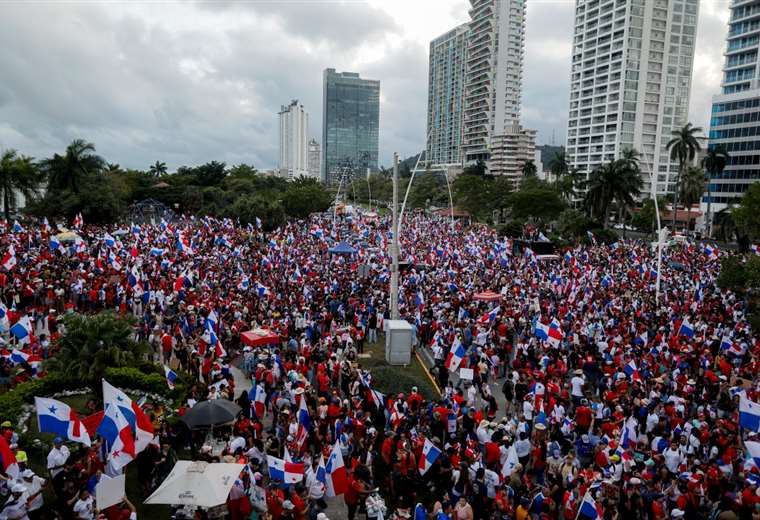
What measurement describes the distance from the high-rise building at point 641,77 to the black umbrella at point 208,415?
124828mm

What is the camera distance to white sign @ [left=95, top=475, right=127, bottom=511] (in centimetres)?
793

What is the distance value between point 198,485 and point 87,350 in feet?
23.1

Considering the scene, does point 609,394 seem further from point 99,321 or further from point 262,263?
point 262,263

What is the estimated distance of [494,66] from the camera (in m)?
157

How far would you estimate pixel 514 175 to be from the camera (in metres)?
148

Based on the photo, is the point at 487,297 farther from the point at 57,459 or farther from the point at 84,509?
the point at 84,509

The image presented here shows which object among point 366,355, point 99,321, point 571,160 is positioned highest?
point 571,160

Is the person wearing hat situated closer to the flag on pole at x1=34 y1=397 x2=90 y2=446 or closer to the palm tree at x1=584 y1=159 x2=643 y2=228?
the flag on pole at x1=34 y1=397 x2=90 y2=446

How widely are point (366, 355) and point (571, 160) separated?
412 feet

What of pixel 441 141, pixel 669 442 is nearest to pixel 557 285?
pixel 669 442

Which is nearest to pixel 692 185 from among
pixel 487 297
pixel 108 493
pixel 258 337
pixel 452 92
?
pixel 487 297

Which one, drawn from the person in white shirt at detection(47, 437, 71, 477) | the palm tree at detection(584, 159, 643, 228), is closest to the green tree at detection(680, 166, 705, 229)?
the palm tree at detection(584, 159, 643, 228)

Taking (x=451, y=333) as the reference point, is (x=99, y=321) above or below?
above

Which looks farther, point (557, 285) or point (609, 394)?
point (557, 285)
